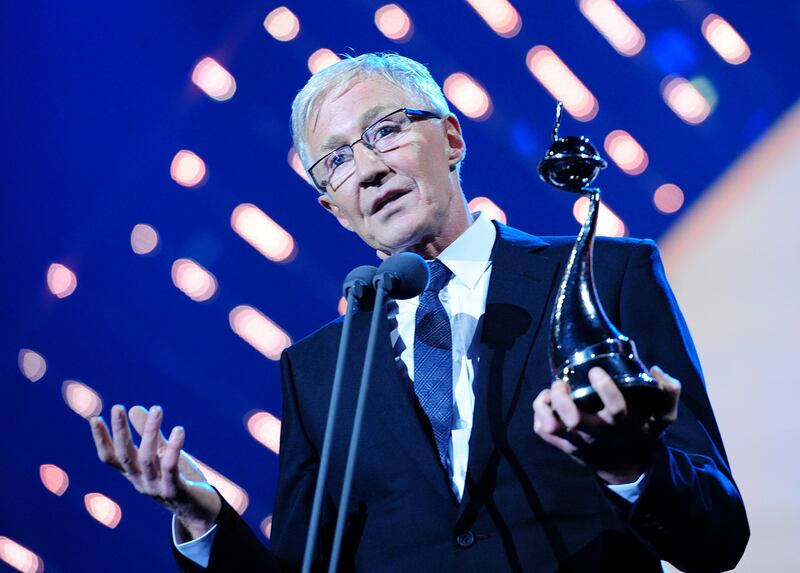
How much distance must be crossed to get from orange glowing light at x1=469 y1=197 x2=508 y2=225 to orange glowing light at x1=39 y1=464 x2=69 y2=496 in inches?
49.1

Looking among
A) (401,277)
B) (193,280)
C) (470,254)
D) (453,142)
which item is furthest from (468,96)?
(401,277)

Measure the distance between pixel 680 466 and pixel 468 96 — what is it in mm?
1312

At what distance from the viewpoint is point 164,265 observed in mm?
2426

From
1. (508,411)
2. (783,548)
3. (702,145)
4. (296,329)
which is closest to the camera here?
(508,411)

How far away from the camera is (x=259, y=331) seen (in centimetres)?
241

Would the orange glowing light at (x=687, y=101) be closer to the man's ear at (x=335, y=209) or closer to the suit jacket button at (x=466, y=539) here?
the man's ear at (x=335, y=209)

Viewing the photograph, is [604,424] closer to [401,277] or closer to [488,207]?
[401,277]

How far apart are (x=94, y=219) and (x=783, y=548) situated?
5.86 ft

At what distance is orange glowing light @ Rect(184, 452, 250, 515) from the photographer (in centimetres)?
237

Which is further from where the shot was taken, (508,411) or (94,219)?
(94,219)

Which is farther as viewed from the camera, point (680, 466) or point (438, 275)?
point (438, 275)

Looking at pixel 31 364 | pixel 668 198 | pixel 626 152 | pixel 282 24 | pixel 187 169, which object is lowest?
pixel 668 198

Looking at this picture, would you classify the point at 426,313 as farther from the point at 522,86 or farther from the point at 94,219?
the point at 94,219

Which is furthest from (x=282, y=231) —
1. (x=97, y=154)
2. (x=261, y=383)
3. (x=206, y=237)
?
(x=97, y=154)
